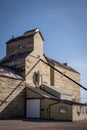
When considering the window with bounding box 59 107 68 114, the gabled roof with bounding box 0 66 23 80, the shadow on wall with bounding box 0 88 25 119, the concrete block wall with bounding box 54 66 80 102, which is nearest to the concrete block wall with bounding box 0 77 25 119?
the shadow on wall with bounding box 0 88 25 119

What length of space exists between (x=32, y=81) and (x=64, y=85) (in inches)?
583

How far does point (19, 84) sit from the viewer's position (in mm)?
42469

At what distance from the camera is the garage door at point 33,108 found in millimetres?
42031

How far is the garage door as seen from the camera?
42031mm

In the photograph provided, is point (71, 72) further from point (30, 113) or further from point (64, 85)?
point (30, 113)

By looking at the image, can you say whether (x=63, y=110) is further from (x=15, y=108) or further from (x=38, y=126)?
(x=38, y=126)

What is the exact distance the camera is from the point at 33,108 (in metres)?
42.3

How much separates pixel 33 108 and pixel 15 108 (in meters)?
3.31

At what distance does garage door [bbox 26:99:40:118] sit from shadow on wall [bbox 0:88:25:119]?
903 millimetres

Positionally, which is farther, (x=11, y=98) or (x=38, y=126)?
(x=11, y=98)

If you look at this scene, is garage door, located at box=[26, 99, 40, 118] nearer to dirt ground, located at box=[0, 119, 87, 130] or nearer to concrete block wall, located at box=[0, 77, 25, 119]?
concrete block wall, located at box=[0, 77, 25, 119]

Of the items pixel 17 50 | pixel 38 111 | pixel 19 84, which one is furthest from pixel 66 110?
pixel 17 50

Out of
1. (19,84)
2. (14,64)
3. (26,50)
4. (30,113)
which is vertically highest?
(26,50)

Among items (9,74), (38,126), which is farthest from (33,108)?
(38,126)
